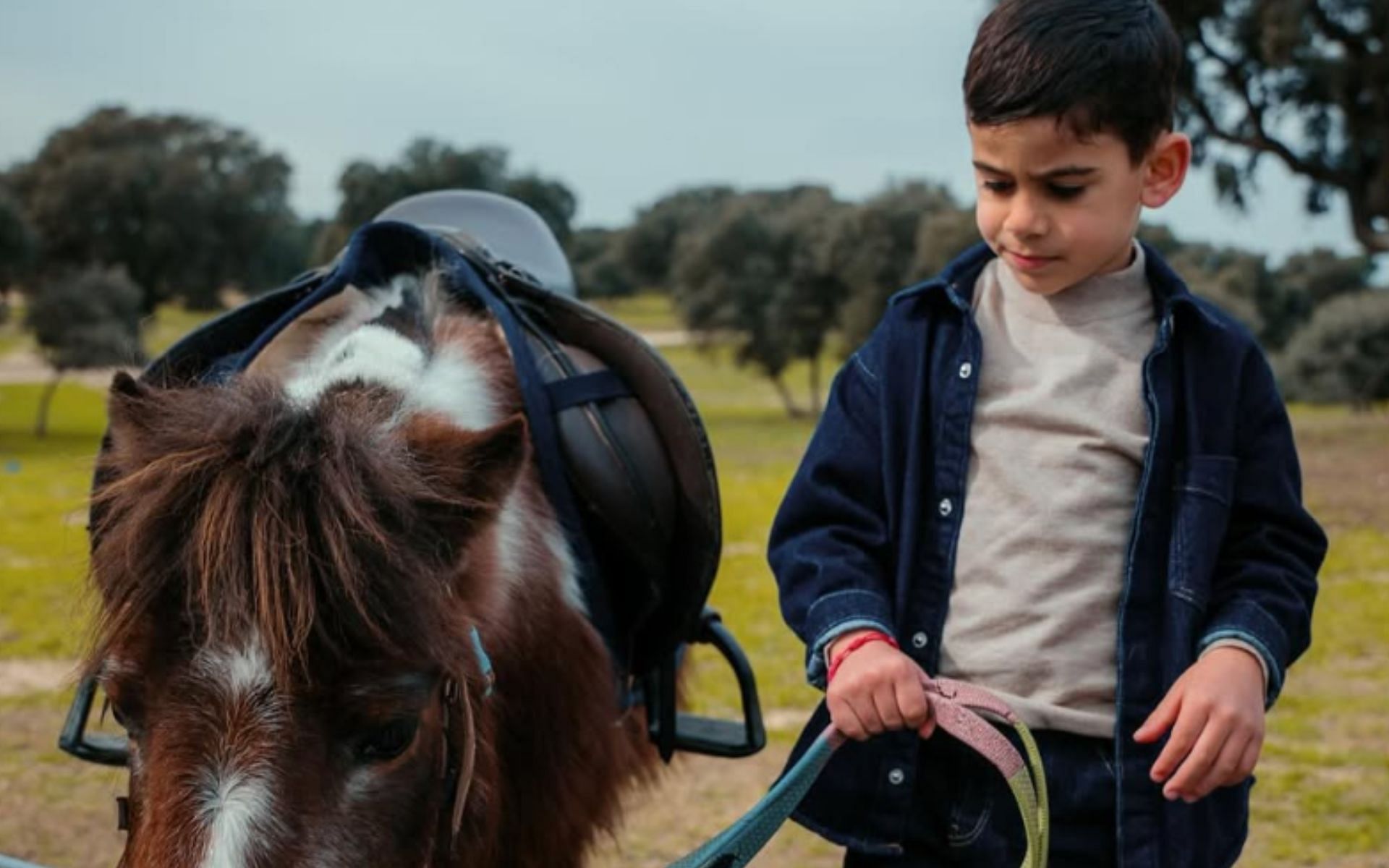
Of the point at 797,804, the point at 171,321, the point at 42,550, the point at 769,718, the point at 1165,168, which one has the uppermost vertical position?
the point at 1165,168

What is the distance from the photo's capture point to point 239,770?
4.27 ft

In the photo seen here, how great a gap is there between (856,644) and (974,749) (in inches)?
7.3

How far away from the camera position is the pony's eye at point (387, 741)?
142 cm

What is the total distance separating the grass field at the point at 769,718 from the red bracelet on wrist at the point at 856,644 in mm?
965

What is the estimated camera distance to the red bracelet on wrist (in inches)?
59.4

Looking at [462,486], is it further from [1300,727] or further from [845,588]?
[1300,727]

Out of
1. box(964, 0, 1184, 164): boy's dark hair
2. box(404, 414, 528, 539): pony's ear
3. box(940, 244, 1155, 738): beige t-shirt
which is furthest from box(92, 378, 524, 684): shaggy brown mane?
box(964, 0, 1184, 164): boy's dark hair

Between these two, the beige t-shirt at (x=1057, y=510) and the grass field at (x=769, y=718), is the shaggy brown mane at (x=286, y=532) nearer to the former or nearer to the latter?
the grass field at (x=769, y=718)

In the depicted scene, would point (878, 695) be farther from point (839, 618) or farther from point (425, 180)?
point (425, 180)

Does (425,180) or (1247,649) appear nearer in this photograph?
(1247,649)

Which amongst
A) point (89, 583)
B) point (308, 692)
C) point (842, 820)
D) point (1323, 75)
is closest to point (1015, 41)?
point (842, 820)

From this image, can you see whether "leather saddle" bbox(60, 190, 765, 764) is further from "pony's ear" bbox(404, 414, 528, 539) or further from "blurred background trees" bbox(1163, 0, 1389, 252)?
"blurred background trees" bbox(1163, 0, 1389, 252)

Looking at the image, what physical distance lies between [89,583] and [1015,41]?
4.35 ft

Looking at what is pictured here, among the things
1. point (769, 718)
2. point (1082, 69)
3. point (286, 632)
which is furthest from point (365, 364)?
point (769, 718)
